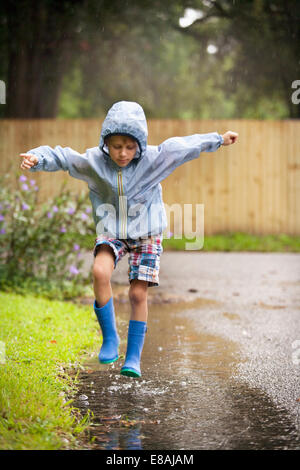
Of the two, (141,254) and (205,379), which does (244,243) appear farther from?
(141,254)

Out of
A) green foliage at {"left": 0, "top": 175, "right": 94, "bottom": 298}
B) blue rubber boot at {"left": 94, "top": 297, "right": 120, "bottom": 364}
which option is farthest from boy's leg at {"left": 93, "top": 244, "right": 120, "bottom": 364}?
green foliage at {"left": 0, "top": 175, "right": 94, "bottom": 298}

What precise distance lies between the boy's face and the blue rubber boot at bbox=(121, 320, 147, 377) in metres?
0.93

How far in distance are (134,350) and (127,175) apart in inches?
39.1

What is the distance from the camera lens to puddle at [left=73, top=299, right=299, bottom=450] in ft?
9.81

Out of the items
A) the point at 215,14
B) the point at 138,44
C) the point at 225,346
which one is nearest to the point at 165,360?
the point at 225,346

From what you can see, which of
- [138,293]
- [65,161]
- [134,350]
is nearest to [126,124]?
[65,161]

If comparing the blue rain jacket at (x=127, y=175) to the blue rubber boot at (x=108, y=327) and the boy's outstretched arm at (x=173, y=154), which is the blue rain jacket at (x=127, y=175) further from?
the blue rubber boot at (x=108, y=327)

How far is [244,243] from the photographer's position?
37.6 feet

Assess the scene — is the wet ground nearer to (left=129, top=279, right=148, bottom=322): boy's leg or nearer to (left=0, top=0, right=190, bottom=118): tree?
(left=129, top=279, right=148, bottom=322): boy's leg

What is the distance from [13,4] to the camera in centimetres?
1410

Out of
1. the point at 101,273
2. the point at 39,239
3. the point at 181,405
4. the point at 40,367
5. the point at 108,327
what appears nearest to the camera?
the point at 181,405

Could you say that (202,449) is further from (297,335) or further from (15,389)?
(297,335)

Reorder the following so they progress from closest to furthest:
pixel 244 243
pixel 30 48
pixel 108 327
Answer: pixel 108 327, pixel 244 243, pixel 30 48

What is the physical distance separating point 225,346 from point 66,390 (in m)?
1.63
